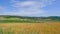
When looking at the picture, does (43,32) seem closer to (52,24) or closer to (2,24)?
(52,24)

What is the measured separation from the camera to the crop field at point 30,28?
6.12 feet

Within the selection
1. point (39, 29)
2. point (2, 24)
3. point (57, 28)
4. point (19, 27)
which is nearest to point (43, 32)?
point (39, 29)

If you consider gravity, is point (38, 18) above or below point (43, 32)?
above

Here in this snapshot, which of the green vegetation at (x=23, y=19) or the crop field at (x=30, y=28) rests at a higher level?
the green vegetation at (x=23, y=19)

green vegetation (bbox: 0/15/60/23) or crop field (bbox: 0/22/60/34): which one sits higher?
green vegetation (bbox: 0/15/60/23)

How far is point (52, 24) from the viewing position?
6.34 feet

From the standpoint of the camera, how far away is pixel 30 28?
1916 mm

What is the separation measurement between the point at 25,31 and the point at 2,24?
1.11 feet

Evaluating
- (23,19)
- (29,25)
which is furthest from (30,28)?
(23,19)

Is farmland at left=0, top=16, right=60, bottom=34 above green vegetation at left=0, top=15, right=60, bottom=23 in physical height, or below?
below

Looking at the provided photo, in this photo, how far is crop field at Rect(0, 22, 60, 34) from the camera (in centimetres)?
187

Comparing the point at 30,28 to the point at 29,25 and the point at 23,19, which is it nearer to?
the point at 29,25

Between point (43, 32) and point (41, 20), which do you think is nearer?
point (43, 32)

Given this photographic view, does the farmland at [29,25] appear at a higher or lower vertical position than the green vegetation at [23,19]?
lower
